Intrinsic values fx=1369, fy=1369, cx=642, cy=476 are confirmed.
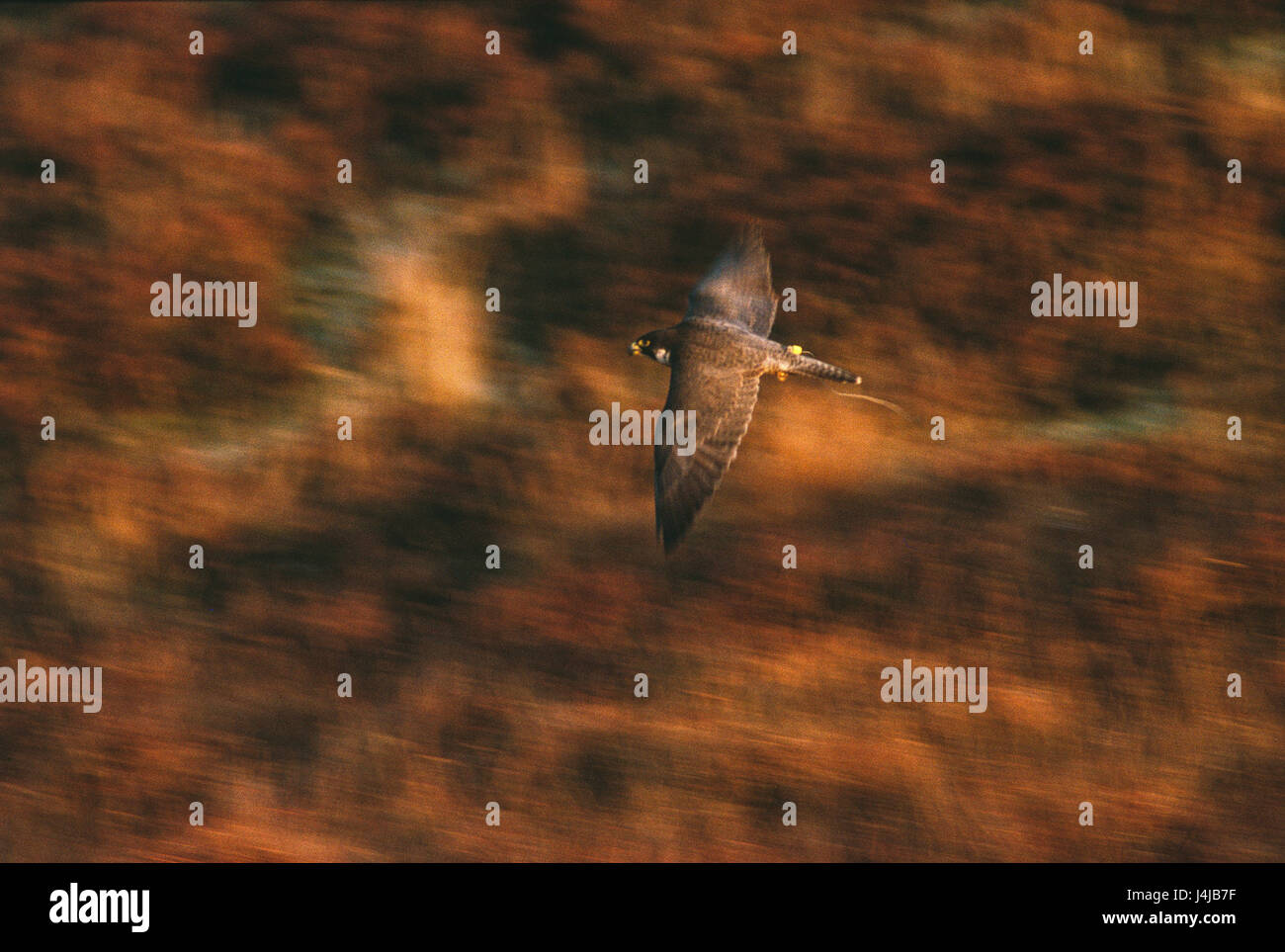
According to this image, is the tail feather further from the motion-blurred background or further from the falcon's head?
the motion-blurred background

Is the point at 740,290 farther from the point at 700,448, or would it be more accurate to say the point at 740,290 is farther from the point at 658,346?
the point at 700,448

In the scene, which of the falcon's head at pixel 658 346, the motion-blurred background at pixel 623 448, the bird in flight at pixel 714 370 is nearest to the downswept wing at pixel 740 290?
the bird in flight at pixel 714 370

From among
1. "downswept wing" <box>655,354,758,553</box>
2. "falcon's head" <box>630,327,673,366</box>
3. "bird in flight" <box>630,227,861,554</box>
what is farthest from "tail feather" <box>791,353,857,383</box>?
"falcon's head" <box>630,327,673,366</box>

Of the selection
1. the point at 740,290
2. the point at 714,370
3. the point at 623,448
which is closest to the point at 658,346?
the point at 714,370

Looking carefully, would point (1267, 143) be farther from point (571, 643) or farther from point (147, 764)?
point (147, 764)

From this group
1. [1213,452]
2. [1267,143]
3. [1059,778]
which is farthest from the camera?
[1267,143]

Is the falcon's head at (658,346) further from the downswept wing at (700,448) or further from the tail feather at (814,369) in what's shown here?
the tail feather at (814,369)

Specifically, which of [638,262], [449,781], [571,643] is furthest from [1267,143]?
[449,781]
